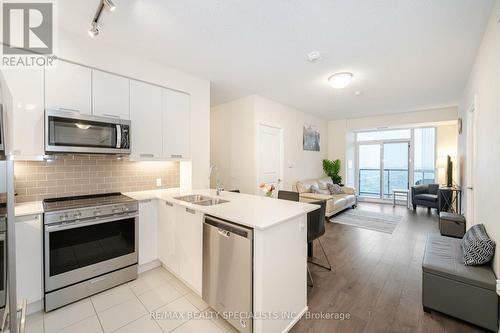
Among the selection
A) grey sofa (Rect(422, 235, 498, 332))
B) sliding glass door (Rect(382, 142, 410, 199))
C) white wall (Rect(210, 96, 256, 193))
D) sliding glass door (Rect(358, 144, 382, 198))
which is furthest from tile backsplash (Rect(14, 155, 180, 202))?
sliding glass door (Rect(382, 142, 410, 199))

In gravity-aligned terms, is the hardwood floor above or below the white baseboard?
below

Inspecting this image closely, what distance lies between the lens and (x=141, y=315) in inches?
75.3

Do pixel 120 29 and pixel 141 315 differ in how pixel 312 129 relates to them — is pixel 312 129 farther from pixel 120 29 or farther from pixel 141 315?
pixel 141 315

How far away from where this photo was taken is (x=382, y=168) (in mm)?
7273

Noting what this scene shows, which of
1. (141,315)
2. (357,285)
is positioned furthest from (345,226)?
(141,315)

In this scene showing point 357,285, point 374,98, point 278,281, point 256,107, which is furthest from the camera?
point 374,98

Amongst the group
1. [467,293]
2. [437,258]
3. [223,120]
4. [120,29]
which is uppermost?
[120,29]

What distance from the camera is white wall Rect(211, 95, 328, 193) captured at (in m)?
4.34

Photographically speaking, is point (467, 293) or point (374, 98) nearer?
point (467, 293)

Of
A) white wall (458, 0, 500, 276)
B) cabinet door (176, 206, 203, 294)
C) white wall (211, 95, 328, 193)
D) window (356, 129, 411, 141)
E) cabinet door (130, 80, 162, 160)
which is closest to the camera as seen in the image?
white wall (458, 0, 500, 276)

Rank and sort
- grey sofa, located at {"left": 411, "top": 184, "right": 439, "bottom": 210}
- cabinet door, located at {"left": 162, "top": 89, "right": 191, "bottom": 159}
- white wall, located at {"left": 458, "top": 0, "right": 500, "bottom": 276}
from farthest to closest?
grey sofa, located at {"left": 411, "top": 184, "right": 439, "bottom": 210} → cabinet door, located at {"left": 162, "top": 89, "right": 191, "bottom": 159} → white wall, located at {"left": 458, "top": 0, "right": 500, "bottom": 276}

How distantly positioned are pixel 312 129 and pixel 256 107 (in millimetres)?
2729

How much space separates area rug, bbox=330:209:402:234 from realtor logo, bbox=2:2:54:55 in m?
5.58

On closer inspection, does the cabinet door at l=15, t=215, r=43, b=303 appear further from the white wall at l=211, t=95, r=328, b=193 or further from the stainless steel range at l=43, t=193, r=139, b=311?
the white wall at l=211, t=95, r=328, b=193
